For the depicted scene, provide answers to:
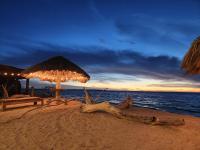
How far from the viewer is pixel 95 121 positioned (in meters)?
6.43

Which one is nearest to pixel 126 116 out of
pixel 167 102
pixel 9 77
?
pixel 9 77

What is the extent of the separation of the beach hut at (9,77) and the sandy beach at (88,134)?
8.44 metres

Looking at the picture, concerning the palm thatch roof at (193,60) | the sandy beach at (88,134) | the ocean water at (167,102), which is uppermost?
the palm thatch roof at (193,60)

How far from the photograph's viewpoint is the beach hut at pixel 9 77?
15350mm

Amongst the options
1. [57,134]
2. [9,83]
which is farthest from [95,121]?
[9,83]

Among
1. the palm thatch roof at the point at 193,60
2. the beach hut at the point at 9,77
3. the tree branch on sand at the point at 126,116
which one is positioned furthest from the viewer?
the beach hut at the point at 9,77

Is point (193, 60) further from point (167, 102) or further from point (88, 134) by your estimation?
point (167, 102)

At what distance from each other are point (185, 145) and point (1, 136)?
4672mm

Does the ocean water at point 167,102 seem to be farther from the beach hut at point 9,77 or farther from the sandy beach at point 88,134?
the beach hut at point 9,77

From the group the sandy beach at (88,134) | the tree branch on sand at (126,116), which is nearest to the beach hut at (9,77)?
the tree branch on sand at (126,116)

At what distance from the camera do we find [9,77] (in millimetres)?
18109

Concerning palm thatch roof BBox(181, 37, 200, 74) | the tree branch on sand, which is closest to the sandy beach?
the tree branch on sand

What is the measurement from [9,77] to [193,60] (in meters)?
17.1

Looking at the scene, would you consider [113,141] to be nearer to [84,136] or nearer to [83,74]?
[84,136]
